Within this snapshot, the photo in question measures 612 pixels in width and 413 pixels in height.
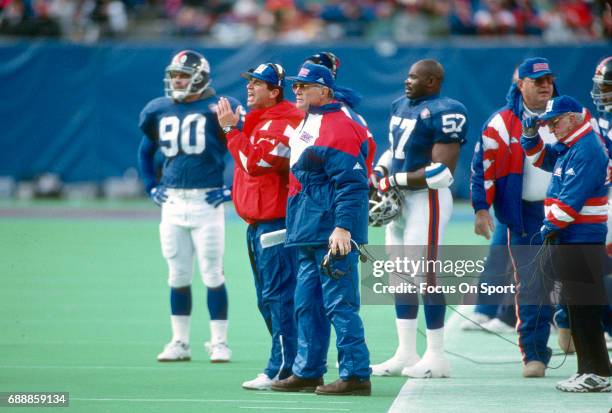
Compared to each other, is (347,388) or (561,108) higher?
(561,108)

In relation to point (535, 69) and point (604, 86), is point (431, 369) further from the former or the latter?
point (604, 86)

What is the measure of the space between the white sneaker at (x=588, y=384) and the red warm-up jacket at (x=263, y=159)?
2.15 metres

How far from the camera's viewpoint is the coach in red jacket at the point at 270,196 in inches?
289

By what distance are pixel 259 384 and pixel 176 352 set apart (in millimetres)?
1318

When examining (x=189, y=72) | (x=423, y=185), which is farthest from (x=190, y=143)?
(x=423, y=185)

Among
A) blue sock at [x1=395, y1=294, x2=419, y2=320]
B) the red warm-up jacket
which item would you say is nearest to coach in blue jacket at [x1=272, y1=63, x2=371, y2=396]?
the red warm-up jacket

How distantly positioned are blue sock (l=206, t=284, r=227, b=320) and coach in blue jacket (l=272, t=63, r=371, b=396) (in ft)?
4.72

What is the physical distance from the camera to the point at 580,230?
281 inches

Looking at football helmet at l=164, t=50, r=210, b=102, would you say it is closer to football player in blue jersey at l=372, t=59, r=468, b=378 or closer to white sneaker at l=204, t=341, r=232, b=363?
football player in blue jersey at l=372, t=59, r=468, b=378

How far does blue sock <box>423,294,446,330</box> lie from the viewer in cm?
782

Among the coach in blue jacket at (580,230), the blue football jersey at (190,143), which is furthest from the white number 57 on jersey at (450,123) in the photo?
the blue football jersey at (190,143)

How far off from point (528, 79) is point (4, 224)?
1101 centimetres

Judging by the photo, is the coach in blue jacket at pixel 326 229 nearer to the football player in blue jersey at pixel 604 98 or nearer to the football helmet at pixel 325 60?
the football helmet at pixel 325 60

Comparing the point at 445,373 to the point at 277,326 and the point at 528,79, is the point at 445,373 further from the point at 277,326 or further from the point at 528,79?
the point at 528,79
